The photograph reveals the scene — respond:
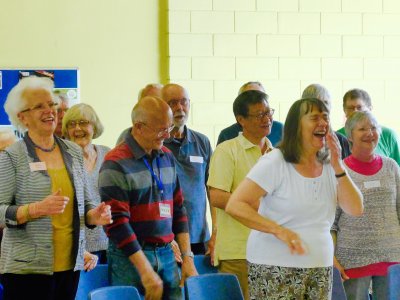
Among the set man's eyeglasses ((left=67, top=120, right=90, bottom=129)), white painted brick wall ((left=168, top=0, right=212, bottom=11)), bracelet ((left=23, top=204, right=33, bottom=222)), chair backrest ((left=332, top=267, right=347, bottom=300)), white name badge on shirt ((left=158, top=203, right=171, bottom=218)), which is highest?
white painted brick wall ((left=168, top=0, right=212, bottom=11))

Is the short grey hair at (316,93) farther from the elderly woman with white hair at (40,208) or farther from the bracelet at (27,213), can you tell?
the bracelet at (27,213)

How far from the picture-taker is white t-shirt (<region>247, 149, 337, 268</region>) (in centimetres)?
295

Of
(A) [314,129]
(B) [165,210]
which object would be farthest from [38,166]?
(A) [314,129]

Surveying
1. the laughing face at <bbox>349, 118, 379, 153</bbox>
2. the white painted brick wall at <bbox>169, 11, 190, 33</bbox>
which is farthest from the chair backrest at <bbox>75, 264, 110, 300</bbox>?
the white painted brick wall at <bbox>169, 11, 190, 33</bbox>

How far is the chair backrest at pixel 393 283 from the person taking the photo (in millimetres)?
3365

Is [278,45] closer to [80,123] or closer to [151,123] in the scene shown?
[80,123]

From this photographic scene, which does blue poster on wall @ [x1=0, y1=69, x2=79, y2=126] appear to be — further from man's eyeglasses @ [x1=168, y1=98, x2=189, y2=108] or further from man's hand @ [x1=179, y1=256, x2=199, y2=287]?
man's hand @ [x1=179, y1=256, x2=199, y2=287]

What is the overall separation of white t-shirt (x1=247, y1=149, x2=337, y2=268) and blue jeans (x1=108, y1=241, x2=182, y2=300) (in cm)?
38

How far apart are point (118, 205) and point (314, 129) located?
876 mm

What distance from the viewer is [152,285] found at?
300 cm

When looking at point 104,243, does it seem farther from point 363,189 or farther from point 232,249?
point 363,189

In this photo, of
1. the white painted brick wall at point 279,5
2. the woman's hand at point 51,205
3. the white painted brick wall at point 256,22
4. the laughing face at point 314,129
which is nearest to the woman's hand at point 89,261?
the woman's hand at point 51,205

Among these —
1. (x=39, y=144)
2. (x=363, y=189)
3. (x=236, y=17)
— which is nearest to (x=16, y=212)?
(x=39, y=144)

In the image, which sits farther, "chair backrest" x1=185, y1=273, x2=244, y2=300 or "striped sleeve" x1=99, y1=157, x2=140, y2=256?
"chair backrest" x1=185, y1=273, x2=244, y2=300
